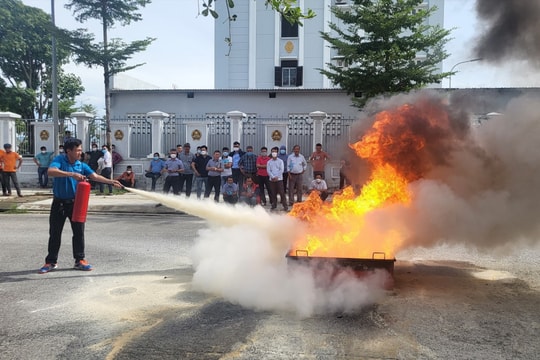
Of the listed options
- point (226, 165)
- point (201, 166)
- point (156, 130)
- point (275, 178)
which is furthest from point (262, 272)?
point (156, 130)

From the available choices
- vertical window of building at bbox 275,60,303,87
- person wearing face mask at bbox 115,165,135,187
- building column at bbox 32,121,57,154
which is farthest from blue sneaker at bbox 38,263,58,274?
vertical window of building at bbox 275,60,303,87

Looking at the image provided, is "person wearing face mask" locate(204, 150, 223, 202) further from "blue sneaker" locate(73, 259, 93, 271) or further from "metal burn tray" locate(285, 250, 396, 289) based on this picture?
"metal burn tray" locate(285, 250, 396, 289)

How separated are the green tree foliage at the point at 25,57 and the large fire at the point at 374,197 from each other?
30.4 meters

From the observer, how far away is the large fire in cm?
561

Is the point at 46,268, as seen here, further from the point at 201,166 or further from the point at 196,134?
the point at 196,134

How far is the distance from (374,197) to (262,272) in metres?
1.87

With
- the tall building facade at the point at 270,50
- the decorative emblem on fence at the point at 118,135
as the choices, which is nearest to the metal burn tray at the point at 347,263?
the decorative emblem on fence at the point at 118,135

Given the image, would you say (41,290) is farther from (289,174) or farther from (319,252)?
(289,174)

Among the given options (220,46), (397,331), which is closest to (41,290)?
(397,331)

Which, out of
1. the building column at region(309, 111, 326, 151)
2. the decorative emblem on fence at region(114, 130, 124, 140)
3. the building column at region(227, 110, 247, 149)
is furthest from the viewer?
the decorative emblem on fence at region(114, 130, 124, 140)

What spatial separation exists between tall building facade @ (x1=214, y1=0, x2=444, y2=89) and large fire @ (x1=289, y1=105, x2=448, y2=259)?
25823 millimetres

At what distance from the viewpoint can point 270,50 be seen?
31812 millimetres

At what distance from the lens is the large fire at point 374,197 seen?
5.61 m

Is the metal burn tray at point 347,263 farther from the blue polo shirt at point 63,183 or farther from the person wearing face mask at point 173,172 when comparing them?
the person wearing face mask at point 173,172
